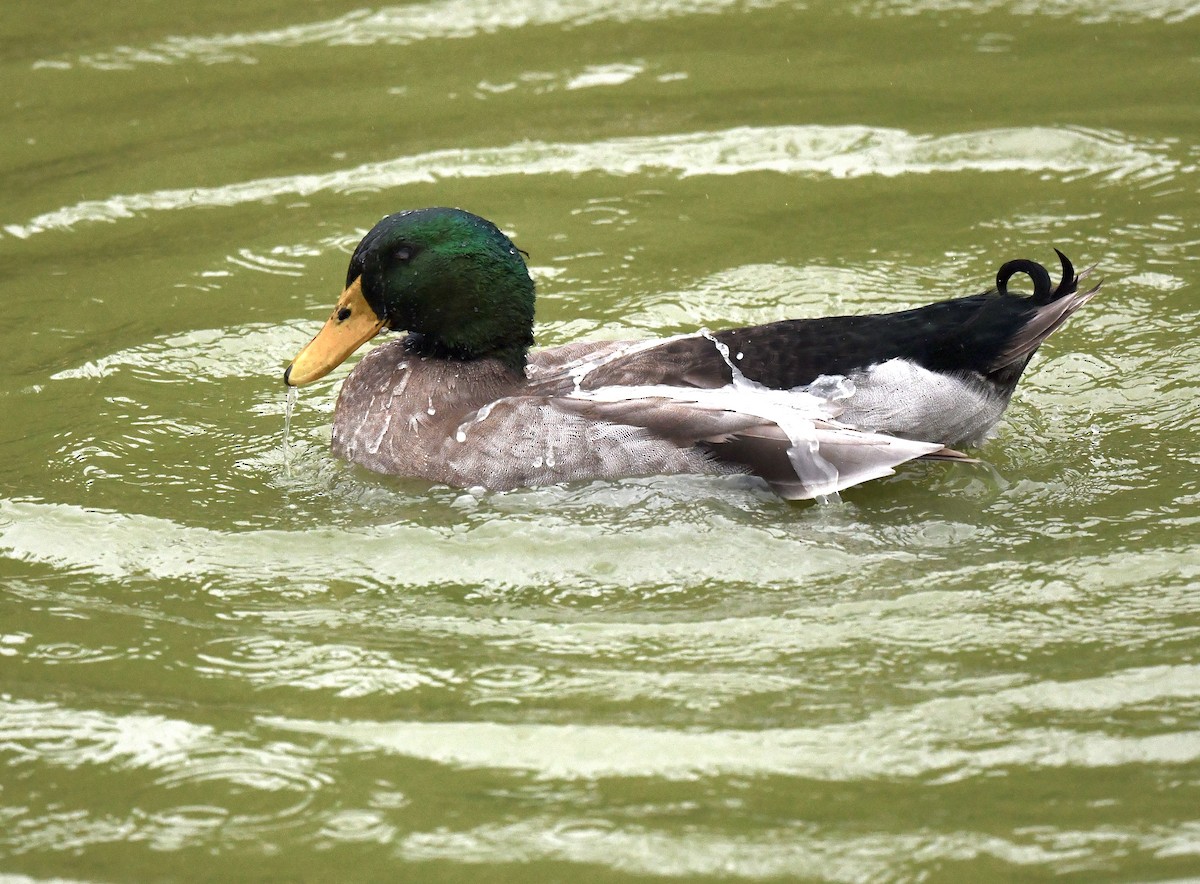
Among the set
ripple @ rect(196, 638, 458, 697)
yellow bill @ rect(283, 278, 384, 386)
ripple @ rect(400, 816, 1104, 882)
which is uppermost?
yellow bill @ rect(283, 278, 384, 386)

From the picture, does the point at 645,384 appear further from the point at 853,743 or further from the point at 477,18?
the point at 477,18

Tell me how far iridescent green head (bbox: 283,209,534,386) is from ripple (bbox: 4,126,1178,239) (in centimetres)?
245

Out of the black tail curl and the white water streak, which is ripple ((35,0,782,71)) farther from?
the black tail curl

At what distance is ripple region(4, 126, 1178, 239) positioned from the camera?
884cm

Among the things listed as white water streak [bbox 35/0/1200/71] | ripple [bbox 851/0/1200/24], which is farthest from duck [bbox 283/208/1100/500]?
ripple [bbox 851/0/1200/24]

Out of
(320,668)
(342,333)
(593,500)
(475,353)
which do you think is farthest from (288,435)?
(320,668)

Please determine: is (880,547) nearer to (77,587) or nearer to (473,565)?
(473,565)

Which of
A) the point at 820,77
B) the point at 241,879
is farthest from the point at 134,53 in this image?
the point at 241,879

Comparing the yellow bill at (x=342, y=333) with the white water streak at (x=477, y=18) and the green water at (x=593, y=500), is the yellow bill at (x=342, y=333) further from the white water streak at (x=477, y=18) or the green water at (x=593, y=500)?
the white water streak at (x=477, y=18)

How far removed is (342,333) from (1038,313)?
2720mm

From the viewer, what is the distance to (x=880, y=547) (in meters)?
5.68

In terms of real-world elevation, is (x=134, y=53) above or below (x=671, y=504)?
above

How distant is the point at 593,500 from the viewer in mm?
6000

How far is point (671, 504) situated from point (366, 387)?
1.46 metres
